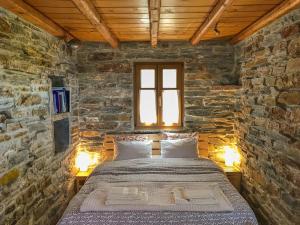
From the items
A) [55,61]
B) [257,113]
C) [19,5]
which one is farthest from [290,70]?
[55,61]

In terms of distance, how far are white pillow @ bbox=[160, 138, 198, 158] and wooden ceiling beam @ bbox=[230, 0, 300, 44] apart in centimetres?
157

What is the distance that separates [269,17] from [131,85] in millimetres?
2245

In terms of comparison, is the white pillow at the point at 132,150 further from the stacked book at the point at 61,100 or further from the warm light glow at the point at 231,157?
the warm light glow at the point at 231,157

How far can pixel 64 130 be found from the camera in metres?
4.00

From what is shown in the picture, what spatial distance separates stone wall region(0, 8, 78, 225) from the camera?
2.46 m

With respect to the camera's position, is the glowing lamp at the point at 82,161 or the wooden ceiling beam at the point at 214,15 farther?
the glowing lamp at the point at 82,161

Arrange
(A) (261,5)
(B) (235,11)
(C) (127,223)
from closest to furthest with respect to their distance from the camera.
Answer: (C) (127,223) → (A) (261,5) → (B) (235,11)

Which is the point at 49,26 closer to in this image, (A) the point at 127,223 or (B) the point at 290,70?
(A) the point at 127,223

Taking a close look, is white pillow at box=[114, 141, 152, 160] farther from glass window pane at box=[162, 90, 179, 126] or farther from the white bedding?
the white bedding

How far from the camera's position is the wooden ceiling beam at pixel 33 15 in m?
2.30

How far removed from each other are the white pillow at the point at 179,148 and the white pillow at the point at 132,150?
0.21m

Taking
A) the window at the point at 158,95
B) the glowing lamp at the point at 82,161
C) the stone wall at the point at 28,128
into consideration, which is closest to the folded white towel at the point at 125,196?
the stone wall at the point at 28,128

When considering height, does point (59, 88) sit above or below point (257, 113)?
above

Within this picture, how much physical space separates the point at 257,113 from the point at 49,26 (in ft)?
8.57
